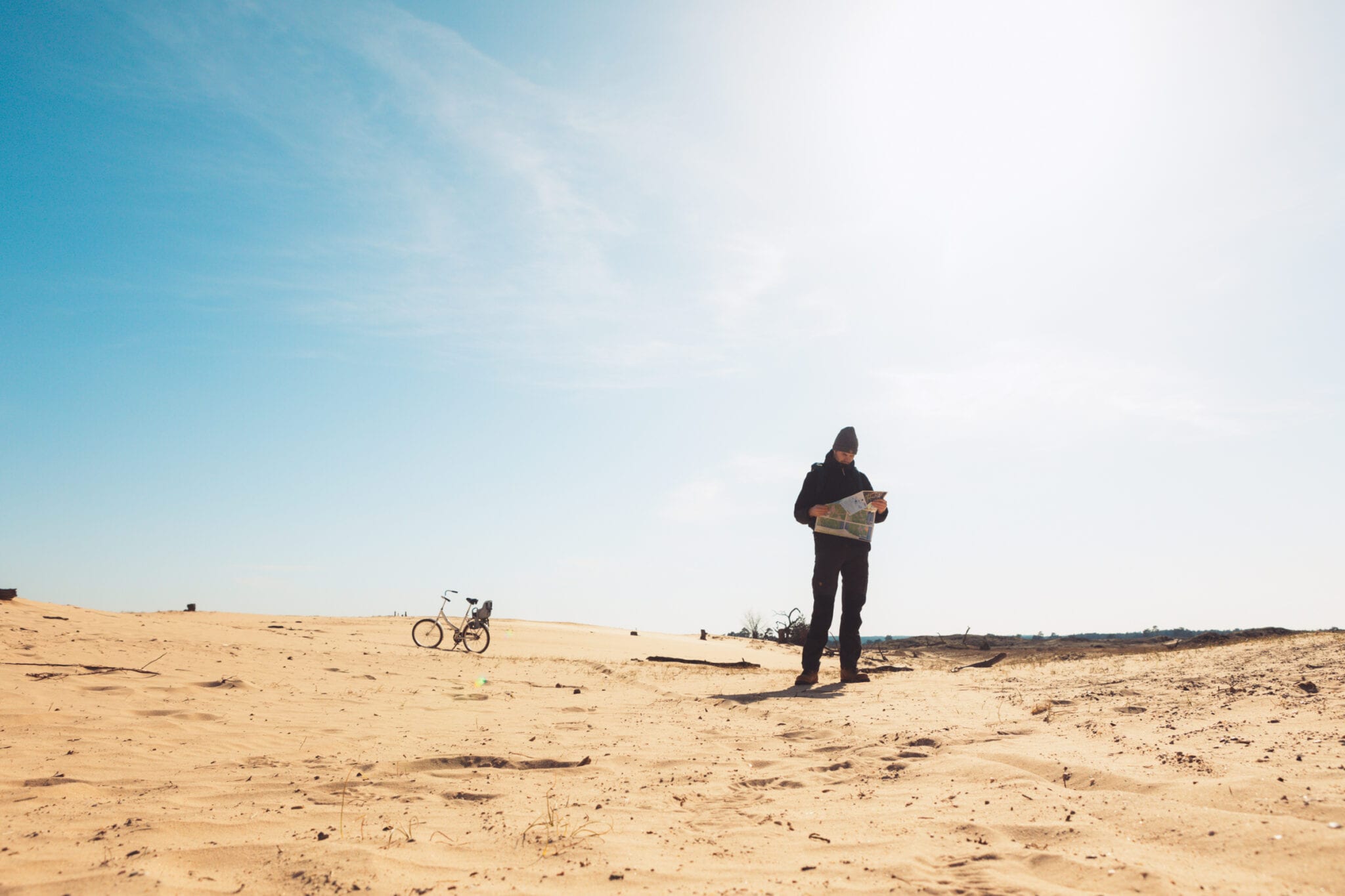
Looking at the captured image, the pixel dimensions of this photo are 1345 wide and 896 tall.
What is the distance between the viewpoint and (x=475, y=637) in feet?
46.8

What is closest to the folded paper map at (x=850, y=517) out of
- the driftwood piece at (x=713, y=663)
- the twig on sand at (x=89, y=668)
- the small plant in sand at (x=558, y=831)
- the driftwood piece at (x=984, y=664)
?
the driftwood piece at (x=984, y=664)

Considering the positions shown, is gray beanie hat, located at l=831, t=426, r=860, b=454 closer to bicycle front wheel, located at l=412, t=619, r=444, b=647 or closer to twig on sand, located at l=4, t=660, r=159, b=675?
twig on sand, located at l=4, t=660, r=159, b=675

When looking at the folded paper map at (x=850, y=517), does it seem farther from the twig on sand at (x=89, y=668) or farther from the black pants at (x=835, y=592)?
the twig on sand at (x=89, y=668)

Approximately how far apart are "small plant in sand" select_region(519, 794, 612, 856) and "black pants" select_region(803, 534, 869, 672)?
205 inches

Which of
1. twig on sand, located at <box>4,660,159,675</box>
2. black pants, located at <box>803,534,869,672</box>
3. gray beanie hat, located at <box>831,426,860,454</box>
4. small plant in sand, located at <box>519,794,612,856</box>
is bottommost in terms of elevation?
twig on sand, located at <box>4,660,159,675</box>

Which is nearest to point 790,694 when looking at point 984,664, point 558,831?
point 984,664

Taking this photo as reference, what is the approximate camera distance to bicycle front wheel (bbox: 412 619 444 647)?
14308 mm

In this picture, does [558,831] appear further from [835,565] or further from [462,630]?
[462,630]

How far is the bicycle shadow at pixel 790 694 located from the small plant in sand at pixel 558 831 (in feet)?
12.5

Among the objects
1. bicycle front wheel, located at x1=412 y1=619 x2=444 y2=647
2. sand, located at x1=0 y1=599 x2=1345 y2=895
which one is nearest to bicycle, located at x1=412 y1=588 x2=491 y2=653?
bicycle front wheel, located at x1=412 y1=619 x2=444 y2=647

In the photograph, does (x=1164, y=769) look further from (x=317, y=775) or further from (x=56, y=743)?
(x=56, y=743)

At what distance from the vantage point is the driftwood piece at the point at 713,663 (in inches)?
438

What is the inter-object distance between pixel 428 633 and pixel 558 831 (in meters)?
12.5

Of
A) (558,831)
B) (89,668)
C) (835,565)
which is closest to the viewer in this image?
(558,831)
